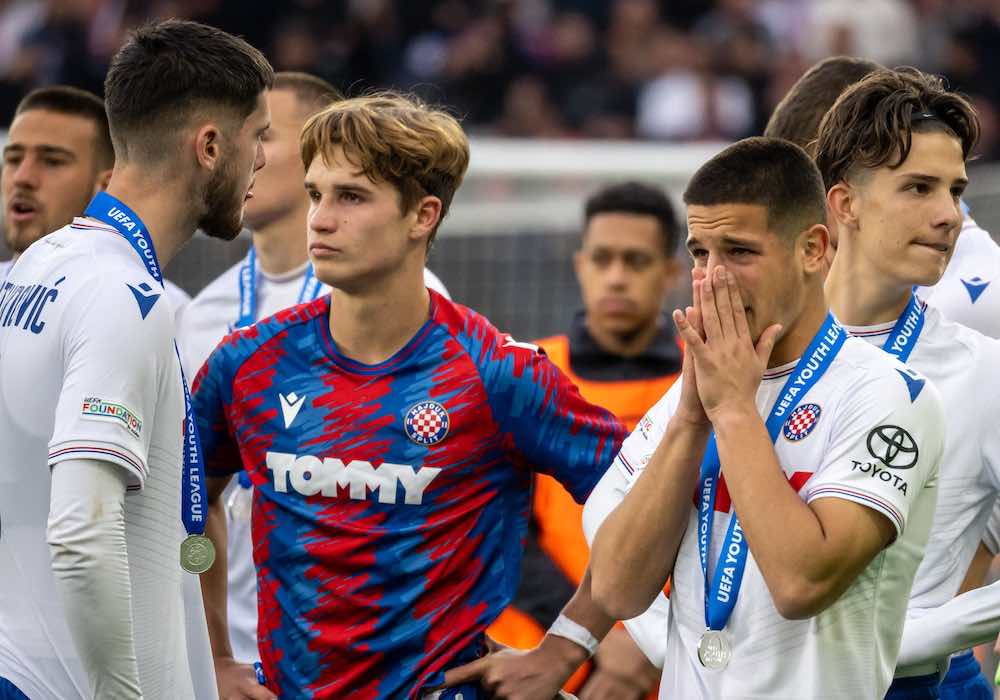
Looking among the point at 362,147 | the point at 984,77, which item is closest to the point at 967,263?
the point at 362,147

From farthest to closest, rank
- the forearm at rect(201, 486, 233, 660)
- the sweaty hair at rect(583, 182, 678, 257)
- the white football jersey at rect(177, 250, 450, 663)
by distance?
1. the sweaty hair at rect(583, 182, 678, 257)
2. the white football jersey at rect(177, 250, 450, 663)
3. the forearm at rect(201, 486, 233, 660)

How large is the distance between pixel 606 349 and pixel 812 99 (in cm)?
170

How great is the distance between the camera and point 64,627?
12.1ft

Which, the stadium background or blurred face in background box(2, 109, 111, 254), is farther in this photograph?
the stadium background

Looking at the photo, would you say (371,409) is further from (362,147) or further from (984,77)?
(984,77)

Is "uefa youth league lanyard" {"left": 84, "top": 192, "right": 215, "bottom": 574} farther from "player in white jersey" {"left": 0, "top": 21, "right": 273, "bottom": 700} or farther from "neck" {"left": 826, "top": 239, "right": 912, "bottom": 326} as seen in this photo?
"neck" {"left": 826, "top": 239, "right": 912, "bottom": 326}

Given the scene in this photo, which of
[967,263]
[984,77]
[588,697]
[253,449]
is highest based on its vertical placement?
[984,77]

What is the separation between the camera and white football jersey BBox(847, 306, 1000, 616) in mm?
4227

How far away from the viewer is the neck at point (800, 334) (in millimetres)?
3633

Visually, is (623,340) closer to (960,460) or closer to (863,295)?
(863,295)

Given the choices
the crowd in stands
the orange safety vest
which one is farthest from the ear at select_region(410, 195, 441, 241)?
the crowd in stands

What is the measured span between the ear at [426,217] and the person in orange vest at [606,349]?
1911 mm

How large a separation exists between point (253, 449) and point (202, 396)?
225 mm

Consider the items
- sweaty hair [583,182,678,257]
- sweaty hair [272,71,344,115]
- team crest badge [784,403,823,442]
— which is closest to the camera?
team crest badge [784,403,823,442]
